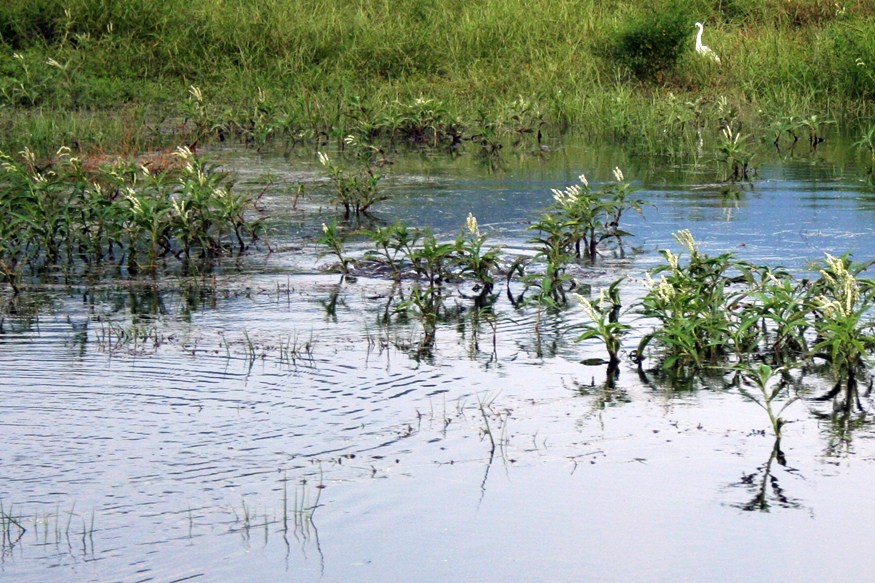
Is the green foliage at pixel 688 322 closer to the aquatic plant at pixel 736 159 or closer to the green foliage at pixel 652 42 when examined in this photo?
the aquatic plant at pixel 736 159

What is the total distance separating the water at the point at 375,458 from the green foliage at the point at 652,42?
9952 mm

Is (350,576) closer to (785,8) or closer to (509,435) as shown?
(509,435)

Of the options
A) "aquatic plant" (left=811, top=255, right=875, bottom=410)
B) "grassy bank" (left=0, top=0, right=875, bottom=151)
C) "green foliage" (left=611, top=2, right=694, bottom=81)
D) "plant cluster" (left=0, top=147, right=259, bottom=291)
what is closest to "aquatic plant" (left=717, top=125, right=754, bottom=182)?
"grassy bank" (left=0, top=0, right=875, bottom=151)

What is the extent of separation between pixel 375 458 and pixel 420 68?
13.1m

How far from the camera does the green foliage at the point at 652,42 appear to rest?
1596 centimetres

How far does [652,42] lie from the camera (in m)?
16.1

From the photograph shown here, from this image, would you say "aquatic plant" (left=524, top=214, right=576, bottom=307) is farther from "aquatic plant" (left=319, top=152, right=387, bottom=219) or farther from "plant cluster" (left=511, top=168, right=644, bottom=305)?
"aquatic plant" (left=319, top=152, right=387, bottom=219)

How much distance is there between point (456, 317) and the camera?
255 inches

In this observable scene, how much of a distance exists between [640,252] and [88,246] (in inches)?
132

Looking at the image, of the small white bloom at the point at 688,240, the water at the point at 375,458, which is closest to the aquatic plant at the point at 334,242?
the water at the point at 375,458

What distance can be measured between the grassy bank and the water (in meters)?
7.05

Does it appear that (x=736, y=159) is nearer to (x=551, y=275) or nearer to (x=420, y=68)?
(x=551, y=275)

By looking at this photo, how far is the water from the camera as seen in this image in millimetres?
3619

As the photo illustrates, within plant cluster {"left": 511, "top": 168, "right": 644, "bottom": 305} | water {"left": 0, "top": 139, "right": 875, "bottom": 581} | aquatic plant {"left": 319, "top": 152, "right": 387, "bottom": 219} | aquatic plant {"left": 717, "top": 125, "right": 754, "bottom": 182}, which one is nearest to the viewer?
water {"left": 0, "top": 139, "right": 875, "bottom": 581}
